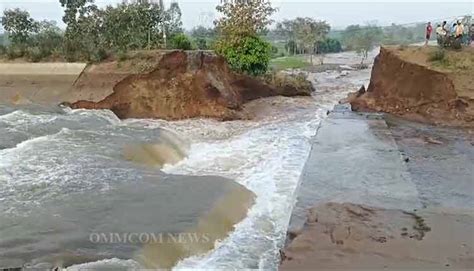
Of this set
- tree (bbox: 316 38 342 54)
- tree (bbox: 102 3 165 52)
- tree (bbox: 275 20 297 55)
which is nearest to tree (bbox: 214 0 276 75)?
tree (bbox: 102 3 165 52)

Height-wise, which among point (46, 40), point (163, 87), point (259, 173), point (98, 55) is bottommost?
point (259, 173)

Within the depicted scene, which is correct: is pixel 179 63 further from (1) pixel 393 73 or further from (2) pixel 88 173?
(2) pixel 88 173

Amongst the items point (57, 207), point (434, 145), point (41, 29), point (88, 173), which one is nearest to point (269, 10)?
point (41, 29)

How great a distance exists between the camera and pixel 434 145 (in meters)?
14.0

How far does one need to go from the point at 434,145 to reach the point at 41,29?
20.7 m

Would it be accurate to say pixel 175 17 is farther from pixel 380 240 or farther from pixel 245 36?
pixel 380 240

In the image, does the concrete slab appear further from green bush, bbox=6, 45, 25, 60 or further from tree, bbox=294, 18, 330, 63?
tree, bbox=294, 18, 330, 63

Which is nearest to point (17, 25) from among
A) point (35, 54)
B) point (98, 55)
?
point (35, 54)

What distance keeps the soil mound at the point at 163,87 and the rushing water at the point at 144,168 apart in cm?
86

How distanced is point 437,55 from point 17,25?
19.8 meters

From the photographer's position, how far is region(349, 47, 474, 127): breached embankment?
17.6 m

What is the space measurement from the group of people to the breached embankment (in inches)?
20.1

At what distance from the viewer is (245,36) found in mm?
26391

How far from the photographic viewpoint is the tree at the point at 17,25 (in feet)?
84.5
